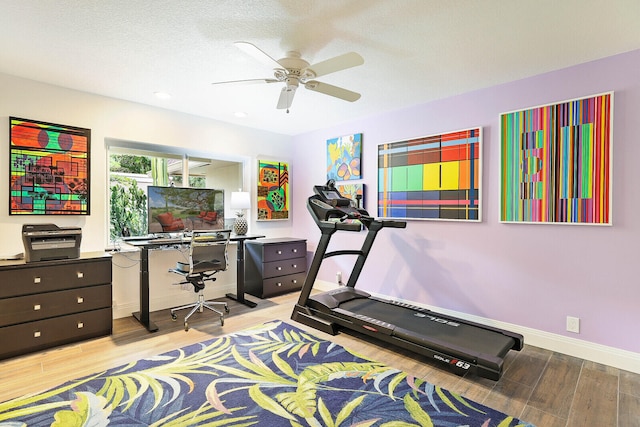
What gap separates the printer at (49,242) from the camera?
2748 millimetres

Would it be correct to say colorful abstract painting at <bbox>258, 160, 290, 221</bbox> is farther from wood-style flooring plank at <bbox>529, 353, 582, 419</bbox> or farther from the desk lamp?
wood-style flooring plank at <bbox>529, 353, 582, 419</bbox>

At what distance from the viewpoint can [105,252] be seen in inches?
132

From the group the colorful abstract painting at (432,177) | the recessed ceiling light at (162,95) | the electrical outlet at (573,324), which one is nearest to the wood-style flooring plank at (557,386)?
the electrical outlet at (573,324)

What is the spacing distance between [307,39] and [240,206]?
8.43ft

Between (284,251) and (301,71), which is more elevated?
(301,71)

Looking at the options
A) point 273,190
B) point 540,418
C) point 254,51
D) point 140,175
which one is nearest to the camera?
point 540,418

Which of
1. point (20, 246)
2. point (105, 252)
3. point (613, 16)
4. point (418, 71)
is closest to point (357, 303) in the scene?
point (418, 71)

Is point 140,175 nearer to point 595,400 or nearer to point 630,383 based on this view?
point 595,400

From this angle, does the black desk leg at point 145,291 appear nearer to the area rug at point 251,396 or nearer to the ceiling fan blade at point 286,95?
the area rug at point 251,396

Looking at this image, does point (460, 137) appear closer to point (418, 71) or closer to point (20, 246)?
point (418, 71)

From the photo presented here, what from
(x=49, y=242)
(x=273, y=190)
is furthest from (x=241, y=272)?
(x=49, y=242)

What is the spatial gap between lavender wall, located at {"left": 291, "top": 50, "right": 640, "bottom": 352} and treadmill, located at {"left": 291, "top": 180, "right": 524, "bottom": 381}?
0.52m

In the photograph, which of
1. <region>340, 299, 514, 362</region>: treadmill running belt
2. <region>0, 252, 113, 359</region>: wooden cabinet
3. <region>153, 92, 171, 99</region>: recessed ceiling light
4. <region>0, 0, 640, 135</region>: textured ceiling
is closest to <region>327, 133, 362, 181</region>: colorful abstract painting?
<region>0, 0, 640, 135</region>: textured ceiling

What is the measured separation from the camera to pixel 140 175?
402 centimetres
